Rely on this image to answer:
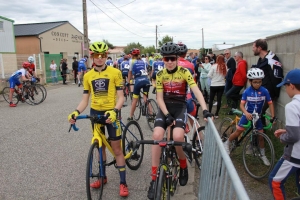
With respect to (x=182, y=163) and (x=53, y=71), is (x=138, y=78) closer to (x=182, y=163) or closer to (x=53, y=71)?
(x=182, y=163)

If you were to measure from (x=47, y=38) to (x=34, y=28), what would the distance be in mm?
2933

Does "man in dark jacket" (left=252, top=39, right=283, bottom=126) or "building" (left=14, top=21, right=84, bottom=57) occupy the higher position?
"building" (left=14, top=21, right=84, bottom=57)

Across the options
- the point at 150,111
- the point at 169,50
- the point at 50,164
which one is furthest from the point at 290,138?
the point at 150,111

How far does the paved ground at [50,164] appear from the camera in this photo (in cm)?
398

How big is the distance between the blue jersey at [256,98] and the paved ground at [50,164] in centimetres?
158

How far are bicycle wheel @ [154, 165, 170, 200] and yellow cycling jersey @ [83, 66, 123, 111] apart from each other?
137 cm

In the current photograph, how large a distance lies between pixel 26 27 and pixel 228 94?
35.2 metres

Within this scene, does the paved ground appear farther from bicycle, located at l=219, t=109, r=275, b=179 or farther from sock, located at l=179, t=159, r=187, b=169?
bicycle, located at l=219, t=109, r=275, b=179

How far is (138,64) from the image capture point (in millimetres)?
7695

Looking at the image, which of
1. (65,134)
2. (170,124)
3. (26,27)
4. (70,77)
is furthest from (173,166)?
(26,27)

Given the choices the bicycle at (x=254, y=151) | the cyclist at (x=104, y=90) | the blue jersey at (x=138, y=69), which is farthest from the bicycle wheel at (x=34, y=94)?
the bicycle at (x=254, y=151)

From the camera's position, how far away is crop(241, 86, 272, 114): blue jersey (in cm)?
474

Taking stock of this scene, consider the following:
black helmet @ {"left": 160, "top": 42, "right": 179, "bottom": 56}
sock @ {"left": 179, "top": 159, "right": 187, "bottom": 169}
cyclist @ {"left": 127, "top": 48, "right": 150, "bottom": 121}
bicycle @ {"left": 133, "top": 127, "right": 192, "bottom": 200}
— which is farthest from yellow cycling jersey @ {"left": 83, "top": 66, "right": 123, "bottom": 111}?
cyclist @ {"left": 127, "top": 48, "right": 150, "bottom": 121}

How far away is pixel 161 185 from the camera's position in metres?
Answer: 2.80
